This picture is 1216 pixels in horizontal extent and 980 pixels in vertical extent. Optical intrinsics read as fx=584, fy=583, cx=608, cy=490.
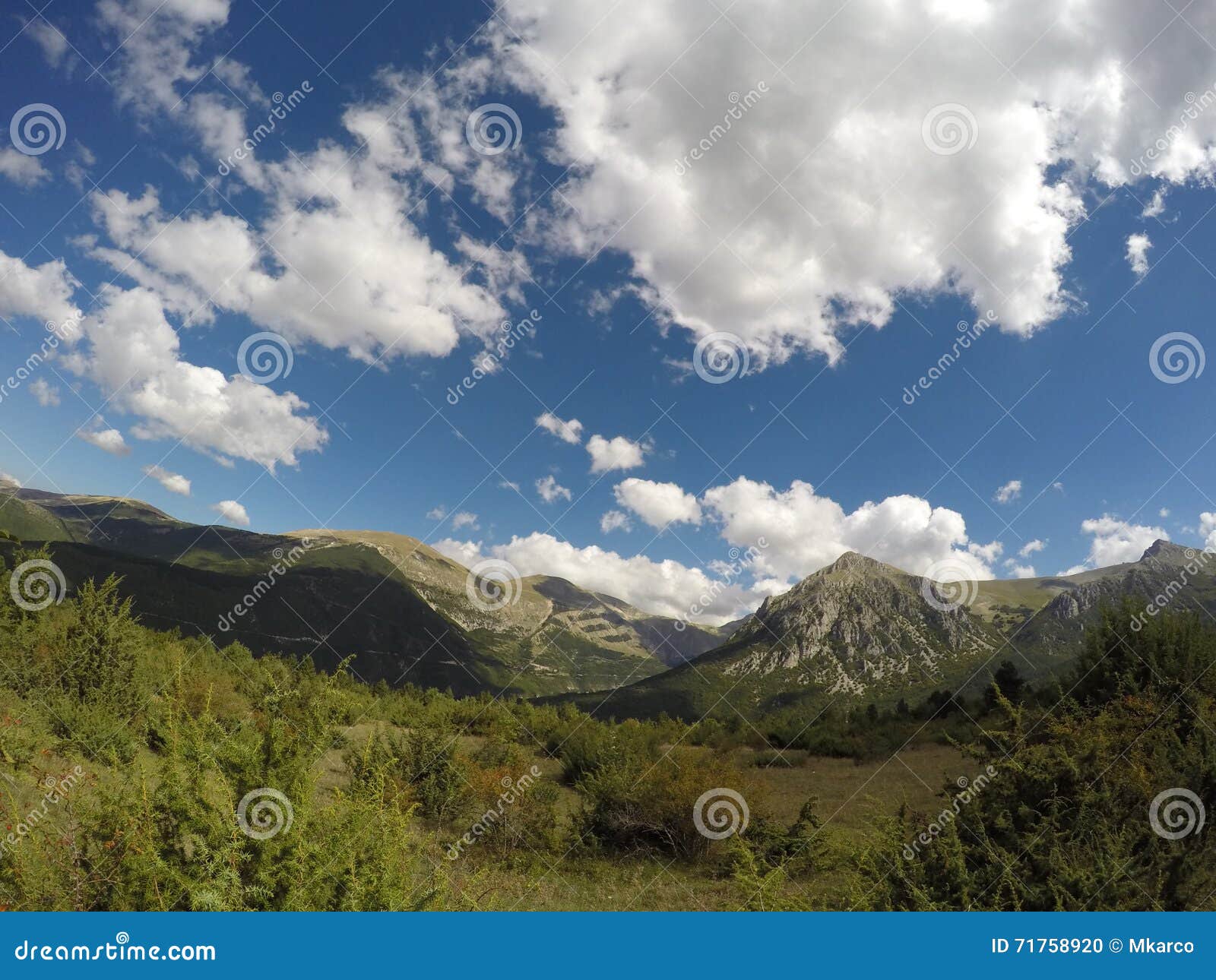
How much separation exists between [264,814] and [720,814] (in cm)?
1253

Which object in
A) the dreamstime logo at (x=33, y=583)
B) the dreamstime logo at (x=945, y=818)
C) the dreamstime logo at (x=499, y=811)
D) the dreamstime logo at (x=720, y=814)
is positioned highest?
the dreamstime logo at (x=945, y=818)

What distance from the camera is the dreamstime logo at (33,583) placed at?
21.4 metres

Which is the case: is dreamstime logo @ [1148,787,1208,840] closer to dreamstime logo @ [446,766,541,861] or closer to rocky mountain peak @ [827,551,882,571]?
dreamstime logo @ [446,766,541,861]

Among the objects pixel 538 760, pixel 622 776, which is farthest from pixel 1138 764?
pixel 538 760

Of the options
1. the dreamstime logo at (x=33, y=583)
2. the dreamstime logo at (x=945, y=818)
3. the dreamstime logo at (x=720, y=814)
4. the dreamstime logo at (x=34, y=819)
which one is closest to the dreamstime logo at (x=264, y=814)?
the dreamstime logo at (x=34, y=819)

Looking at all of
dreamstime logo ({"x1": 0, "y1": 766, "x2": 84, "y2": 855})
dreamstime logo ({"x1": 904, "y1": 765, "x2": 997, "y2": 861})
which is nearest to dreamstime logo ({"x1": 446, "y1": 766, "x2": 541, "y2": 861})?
dreamstime logo ({"x1": 0, "y1": 766, "x2": 84, "y2": 855})

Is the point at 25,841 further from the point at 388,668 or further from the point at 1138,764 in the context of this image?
the point at 388,668

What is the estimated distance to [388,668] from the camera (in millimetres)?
192000

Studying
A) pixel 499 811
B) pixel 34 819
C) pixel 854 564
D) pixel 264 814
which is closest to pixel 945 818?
pixel 264 814

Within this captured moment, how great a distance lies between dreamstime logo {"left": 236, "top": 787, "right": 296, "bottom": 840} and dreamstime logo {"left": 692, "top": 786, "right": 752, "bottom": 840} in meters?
11.9

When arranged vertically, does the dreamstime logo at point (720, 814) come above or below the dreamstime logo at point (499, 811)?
above

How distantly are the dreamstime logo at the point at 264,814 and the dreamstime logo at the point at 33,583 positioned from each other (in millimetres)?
23625

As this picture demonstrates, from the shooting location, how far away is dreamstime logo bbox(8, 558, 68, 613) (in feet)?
70.3

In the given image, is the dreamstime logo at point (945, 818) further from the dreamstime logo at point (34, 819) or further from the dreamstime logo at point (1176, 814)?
the dreamstime logo at point (34, 819)
